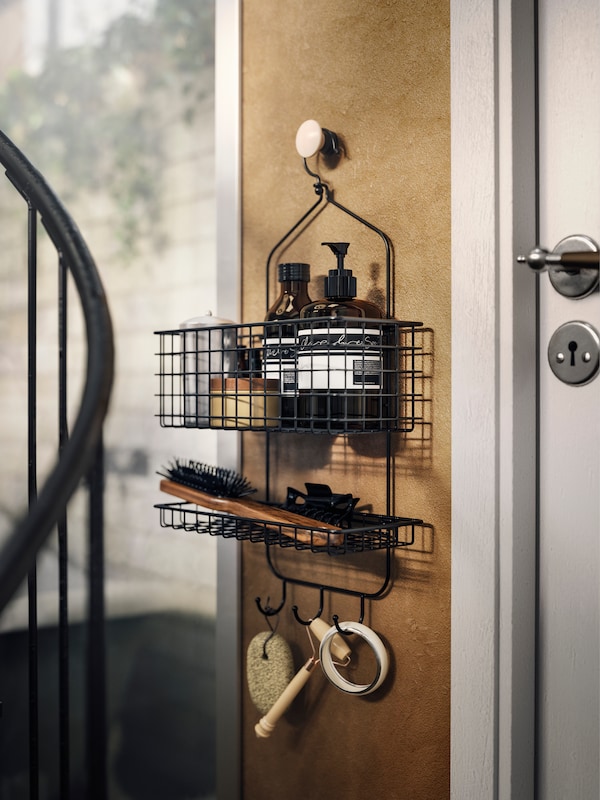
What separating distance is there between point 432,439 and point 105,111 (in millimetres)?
1230

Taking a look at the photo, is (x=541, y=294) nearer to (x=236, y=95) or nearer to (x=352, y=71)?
(x=352, y=71)

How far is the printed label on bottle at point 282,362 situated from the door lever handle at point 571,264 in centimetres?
32

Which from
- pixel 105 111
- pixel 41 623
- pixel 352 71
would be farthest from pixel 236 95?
pixel 41 623

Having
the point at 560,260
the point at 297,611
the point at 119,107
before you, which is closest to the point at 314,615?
the point at 297,611

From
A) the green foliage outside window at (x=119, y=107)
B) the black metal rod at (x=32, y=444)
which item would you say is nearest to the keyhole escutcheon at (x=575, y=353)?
the black metal rod at (x=32, y=444)

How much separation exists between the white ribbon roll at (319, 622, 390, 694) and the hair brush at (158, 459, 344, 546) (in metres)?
0.17

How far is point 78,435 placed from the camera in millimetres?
677

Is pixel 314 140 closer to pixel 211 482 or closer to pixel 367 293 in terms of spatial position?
pixel 367 293

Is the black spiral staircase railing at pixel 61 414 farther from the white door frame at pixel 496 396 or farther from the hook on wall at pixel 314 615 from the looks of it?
the white door frame at pixel 496 396

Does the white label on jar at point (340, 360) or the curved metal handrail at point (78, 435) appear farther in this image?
the white label on jar at point (340, 360)

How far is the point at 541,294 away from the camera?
106 cm

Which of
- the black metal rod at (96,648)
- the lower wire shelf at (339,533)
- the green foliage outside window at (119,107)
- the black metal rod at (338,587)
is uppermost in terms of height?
the green foliage outside window at (119,107)

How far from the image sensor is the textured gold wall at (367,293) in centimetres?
114

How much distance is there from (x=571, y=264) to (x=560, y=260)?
0.05 feet
